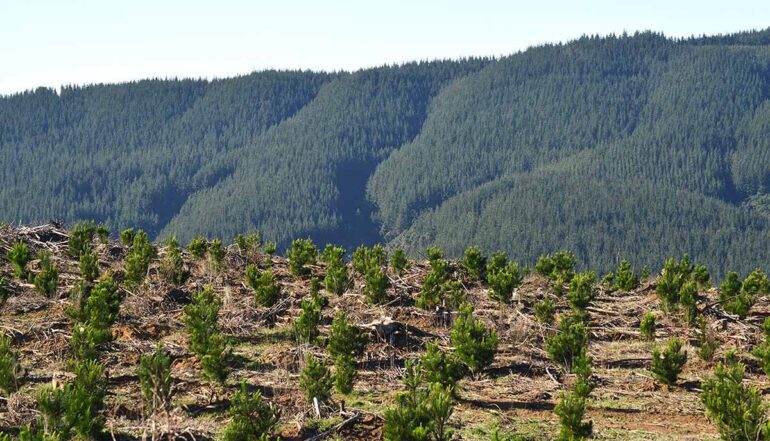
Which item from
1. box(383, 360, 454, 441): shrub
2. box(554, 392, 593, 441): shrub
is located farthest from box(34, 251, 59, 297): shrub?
box(554, 392, 593, 441): shrub

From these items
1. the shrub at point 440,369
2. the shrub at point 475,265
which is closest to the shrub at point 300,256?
the shrub at point 475,265

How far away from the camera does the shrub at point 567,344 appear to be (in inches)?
749

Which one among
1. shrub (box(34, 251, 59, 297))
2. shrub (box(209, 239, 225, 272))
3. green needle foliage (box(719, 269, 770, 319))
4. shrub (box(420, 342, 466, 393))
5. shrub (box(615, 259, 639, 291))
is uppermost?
shrub (box(34, 251, 59, 297))

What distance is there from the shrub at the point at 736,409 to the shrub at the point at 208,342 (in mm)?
7813

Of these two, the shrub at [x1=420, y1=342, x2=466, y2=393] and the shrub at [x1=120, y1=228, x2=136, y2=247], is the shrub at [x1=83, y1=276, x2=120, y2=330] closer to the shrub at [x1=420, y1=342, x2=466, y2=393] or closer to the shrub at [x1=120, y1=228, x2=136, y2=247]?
the shrub at [x1=420, y1=342, x2=466, y2=393]

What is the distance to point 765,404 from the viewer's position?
17.6 m

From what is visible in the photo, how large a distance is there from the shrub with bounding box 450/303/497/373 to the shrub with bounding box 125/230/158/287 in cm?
824

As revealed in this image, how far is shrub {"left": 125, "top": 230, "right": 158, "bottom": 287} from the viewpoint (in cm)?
2300

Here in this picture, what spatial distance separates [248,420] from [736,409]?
7.06 metres

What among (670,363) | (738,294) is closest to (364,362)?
(670,363)

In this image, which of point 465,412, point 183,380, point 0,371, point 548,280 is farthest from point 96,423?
point 548,280

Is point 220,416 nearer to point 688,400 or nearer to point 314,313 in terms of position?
point 314,313

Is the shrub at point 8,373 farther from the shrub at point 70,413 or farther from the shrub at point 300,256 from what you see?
the shrub at point 300,256

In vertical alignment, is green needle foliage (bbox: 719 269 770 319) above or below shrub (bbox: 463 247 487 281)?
below
